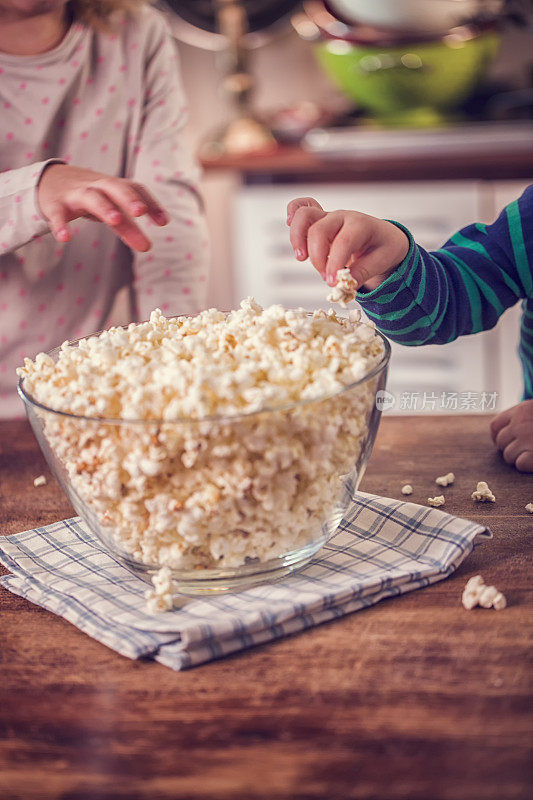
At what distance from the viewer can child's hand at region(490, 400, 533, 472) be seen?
3.17ft

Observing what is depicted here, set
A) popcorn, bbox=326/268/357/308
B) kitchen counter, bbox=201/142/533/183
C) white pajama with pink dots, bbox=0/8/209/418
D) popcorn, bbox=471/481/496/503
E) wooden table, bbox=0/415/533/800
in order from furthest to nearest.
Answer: kitchen counter, bbox=201/142/533/183 → white pajama with pink dots, bbox=0/8/209/418 → popcorn, bbox=471/481/496/503 → popcorn, bbox=326/268/357/308 → wooden table, bbox=0/415/533/800

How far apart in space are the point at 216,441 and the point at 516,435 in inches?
17.4

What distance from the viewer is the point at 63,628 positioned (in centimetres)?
74

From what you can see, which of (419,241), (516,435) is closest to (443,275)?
(516,435)

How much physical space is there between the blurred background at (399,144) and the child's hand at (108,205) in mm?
1385

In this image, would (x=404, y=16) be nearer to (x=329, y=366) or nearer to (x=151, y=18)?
(x=151, y=18)

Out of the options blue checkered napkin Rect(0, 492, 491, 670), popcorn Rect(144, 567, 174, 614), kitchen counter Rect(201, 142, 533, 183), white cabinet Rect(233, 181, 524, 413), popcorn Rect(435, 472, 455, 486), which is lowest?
white cabinet Rect(233, 181, 524, 413)

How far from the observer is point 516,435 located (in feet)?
3.26

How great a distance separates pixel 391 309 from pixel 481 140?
1.43m

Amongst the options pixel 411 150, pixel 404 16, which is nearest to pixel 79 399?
pixel 411 150

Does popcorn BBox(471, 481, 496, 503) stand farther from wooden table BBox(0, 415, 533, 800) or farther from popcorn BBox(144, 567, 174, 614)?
popcorn BBox(144, 567, 174, 614)

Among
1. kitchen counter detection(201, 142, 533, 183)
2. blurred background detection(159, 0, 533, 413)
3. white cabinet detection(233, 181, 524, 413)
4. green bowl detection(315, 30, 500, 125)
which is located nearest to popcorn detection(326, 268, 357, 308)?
blurred background detection(159, 0, 533, 413)

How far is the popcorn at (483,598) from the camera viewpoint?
717 mm

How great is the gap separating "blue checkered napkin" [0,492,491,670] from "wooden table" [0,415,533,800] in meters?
0.01
